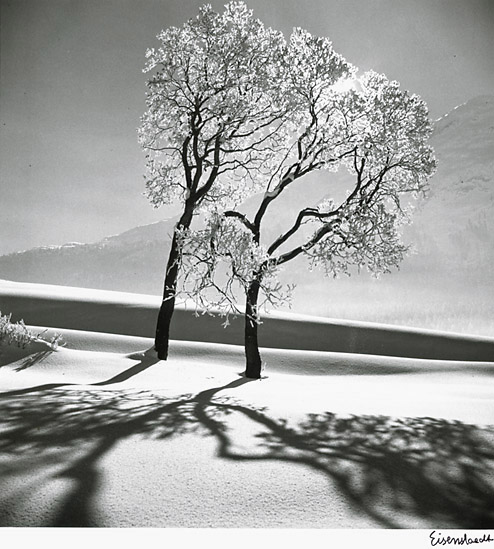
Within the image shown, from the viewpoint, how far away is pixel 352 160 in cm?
905

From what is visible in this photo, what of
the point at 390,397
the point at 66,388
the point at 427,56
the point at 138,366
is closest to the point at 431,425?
the point at 390,397

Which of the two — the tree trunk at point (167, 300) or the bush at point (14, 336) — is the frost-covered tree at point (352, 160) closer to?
the tree trunk at point (167, 300)

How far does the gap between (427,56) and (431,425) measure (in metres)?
4.59

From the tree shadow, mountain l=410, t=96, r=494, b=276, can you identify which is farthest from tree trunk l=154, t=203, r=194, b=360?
mountain l=410, t=96, r=494, b=276

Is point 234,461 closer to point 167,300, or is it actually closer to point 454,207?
point 167,300

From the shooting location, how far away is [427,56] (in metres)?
5.81

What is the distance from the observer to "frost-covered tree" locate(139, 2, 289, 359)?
821cm

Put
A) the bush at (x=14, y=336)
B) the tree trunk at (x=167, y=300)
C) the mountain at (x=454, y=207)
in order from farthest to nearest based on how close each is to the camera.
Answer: the mountain at (x=454, y=207)
the tree trunk at (x=167, y=300)
the bush at (x=14, y=336)

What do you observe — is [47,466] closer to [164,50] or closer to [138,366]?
[138,366]

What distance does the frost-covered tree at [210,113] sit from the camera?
8.21 metres
